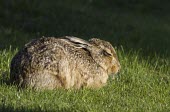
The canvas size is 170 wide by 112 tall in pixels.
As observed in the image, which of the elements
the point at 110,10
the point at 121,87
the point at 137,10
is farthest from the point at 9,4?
the point at 121,87

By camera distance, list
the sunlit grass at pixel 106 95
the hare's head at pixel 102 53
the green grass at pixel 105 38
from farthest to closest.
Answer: the hare's head at pixel 102 53 < the green grass at pixel 105 38 < the sunlit grass at pixel 106 95

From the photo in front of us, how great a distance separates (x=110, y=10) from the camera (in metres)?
15.9

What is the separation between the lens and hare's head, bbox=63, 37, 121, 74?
7.98 meters

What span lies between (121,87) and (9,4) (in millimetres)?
5822

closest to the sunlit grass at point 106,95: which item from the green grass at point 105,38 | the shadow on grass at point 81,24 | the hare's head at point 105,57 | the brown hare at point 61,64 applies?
the green grass at point 105,38

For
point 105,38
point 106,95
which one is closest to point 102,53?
point 106,95

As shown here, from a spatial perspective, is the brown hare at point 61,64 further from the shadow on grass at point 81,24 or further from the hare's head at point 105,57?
the shadow on grass at point 81,24

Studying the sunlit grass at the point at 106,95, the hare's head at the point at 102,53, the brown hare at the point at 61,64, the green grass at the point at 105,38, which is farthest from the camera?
the hare's head at the point at 102,53

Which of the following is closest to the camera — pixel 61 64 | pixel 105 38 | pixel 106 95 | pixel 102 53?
pixel 61 64

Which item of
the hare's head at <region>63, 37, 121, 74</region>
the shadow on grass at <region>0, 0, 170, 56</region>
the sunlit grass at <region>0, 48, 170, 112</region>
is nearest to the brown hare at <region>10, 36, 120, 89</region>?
the hare's head at <region>63, 37, 121, 74</region>

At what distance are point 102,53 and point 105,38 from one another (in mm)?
4008

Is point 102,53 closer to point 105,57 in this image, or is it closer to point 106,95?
point 105,57

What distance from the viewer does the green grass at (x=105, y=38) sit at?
712 cm

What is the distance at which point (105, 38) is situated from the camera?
12.1 meters
